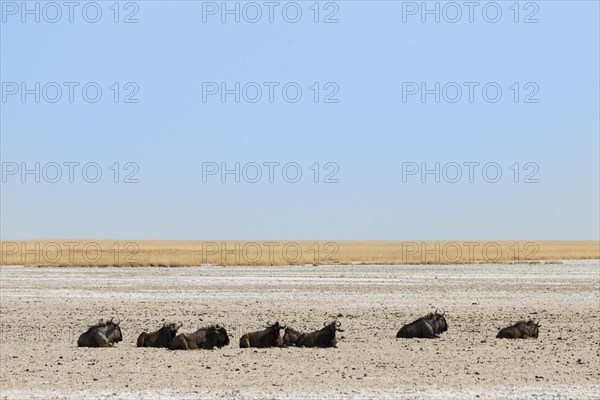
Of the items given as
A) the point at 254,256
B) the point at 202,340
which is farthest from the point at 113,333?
the point at 254,256

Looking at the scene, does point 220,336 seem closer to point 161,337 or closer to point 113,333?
point 161,337

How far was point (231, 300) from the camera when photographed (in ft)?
95.2

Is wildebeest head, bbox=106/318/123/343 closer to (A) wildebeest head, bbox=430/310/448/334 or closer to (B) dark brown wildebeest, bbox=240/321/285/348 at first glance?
(B) dark brown wildebeest, bbox=240/321/285/348

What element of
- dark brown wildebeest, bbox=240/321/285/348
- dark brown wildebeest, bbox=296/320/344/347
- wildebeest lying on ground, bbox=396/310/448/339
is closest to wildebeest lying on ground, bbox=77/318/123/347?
A: dark brown wildebeest, bbox=240/321/285/348

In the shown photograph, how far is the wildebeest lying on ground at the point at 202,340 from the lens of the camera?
17281 mm

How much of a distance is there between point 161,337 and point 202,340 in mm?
822

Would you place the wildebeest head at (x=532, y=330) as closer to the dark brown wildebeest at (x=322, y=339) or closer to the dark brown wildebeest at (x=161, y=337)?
the dark brown wildebeest at (x=322, y=339)

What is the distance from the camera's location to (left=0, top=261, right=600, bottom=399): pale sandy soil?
13.1 meters

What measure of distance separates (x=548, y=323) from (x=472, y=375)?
8.93 meters

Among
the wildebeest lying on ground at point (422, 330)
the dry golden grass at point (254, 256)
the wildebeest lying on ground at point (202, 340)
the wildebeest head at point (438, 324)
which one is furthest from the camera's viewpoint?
the dry golden grass at point (254, 256)

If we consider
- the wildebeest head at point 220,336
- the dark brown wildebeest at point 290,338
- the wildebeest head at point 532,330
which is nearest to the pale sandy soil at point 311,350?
the wildebeest head at point 220,336

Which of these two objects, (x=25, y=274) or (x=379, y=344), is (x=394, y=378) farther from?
(x=25, y=274)

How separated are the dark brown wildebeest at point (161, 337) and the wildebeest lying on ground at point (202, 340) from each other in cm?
27

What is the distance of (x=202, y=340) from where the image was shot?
57.3 ft
